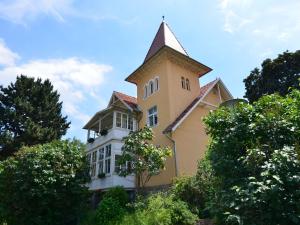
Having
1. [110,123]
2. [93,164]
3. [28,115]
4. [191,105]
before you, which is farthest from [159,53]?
[28,115]

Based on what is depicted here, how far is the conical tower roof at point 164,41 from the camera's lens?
86.0 feet

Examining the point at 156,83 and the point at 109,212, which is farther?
the point at 156,83

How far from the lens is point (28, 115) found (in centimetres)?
3075

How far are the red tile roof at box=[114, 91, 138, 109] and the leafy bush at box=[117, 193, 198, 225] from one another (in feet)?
42.5

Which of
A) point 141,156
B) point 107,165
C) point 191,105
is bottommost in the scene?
point 141,156

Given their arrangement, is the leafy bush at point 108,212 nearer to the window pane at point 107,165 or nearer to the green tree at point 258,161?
the window pane at point 107,165

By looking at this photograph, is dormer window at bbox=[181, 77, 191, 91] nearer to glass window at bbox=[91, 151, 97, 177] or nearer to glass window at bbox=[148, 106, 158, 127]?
glass window at bbox=[148, 106, 158, 127]

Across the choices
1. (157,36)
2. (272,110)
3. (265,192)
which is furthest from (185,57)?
(265,192)

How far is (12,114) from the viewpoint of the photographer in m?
29.6

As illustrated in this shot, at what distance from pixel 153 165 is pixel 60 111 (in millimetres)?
19756

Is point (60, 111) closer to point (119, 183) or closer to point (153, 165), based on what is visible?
point (119, 183)

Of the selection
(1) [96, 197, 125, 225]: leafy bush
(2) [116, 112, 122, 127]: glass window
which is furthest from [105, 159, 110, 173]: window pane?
(1) [96, 197, 125, 225]: leafy bush

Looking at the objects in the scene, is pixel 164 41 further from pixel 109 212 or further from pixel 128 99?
pixel 109 212

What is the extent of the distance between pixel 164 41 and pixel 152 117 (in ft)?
22.9
